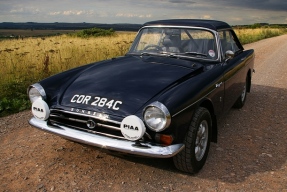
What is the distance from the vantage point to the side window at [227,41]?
4263mm

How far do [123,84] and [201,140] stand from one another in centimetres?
107

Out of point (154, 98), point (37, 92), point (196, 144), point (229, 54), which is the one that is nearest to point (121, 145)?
point (154, 98)

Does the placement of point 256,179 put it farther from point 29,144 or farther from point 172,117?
point 29,144

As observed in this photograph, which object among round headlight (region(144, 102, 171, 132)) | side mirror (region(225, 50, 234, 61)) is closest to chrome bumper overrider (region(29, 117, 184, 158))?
round headlight (region(144, 102, 171, 132))

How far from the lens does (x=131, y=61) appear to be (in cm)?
395

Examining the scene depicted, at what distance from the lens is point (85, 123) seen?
115 inches

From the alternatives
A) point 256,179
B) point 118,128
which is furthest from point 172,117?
point 256,179

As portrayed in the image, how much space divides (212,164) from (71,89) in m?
1.84

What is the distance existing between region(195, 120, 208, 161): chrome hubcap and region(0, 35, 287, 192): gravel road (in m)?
0.20

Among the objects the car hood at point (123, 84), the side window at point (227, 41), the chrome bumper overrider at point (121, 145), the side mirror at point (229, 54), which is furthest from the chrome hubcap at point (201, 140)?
the side window at point (227, 41)

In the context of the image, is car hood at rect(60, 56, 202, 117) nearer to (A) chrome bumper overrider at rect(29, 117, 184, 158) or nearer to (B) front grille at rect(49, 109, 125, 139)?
(B) front grille at rect(49, 109, 125, 139)

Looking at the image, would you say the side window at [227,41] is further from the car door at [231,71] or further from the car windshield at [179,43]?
the car windshield at [179,43]

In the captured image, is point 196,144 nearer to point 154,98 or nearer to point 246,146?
point 154,98

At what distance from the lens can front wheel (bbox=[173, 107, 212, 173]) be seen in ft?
9.46
